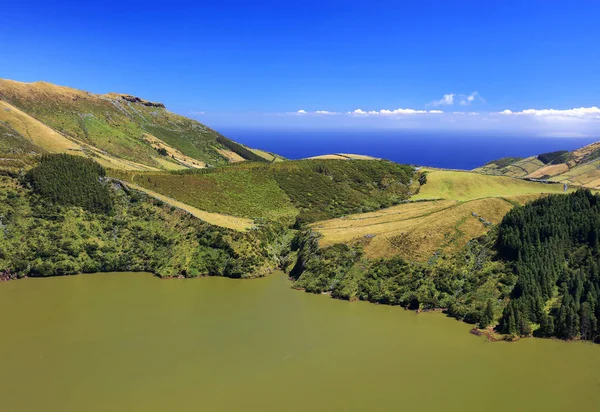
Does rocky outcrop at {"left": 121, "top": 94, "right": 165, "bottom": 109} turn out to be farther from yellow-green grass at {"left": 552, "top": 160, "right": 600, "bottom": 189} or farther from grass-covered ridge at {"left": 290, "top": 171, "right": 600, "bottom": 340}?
yellow-green grass at {"left": 552, "top": 160, "right": 600, "bottom": 189}

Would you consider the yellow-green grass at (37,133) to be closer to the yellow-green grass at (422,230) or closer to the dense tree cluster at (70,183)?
the dense tree cluster at (70,183)

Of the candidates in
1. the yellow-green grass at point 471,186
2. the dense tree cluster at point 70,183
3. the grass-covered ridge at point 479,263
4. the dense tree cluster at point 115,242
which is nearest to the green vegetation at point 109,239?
the dense tree cluster at point 115,242

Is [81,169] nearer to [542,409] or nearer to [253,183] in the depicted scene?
[253,183]

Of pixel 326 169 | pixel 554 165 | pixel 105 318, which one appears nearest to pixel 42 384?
pixel 105 318

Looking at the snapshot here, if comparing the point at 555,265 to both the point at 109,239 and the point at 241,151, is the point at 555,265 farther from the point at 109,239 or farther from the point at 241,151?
the point at 241,151

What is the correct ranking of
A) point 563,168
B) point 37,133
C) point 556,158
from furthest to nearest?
point 556,158
point 563,168
point 37,133

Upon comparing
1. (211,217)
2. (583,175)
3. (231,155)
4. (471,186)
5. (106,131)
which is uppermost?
(106,131)

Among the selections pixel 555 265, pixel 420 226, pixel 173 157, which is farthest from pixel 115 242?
pixel 173 157
